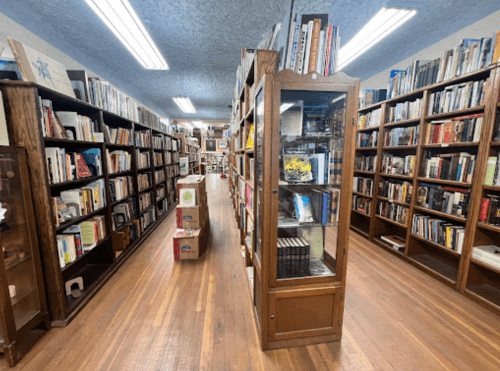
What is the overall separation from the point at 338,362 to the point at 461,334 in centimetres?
113

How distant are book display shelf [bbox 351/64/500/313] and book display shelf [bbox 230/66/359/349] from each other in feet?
5.44

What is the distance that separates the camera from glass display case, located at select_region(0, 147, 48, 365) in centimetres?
139

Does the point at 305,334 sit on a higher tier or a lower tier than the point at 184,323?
higher

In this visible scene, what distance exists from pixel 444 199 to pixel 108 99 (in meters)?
4.31

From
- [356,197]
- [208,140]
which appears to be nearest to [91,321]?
[356,197]

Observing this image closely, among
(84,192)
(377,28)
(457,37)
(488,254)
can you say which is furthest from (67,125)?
(457,37)

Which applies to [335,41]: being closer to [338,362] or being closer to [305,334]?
[305,334]

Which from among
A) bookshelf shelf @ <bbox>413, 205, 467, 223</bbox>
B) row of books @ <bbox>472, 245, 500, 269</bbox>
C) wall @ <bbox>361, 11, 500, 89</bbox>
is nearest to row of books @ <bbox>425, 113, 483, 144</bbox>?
bookshelf shelf @ <bbox>413, 205, 467, 223</bbox>

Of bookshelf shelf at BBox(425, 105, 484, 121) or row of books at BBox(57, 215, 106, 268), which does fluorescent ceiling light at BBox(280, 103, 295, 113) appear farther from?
row of books at BBox(57, 215, 106, 268)

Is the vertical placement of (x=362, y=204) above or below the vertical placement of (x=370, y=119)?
below

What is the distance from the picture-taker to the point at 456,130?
223 cm

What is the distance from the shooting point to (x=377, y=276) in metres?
2.47

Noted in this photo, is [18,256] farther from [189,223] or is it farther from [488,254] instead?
[488,254]

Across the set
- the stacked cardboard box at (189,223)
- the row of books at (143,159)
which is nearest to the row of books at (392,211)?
the stacked cardboard box at (189,223)
